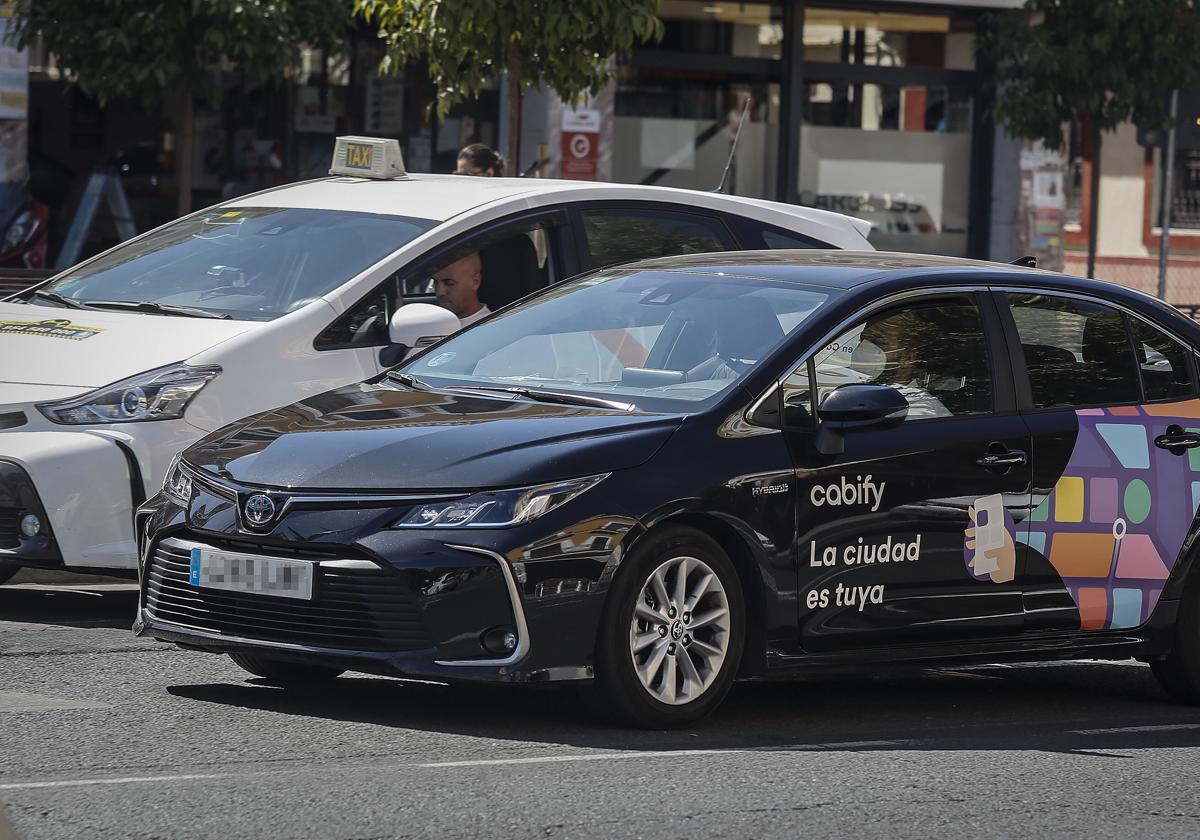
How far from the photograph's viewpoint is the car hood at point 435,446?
6.12 metres

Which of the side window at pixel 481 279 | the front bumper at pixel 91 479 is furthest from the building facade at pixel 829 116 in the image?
the front bumper at pixel 91 479

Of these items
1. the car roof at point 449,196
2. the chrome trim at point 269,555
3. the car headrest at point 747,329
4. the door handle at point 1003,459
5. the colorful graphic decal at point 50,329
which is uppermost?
the car roof at point 449,196

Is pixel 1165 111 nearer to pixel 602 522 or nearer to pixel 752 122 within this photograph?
pixel 752 122

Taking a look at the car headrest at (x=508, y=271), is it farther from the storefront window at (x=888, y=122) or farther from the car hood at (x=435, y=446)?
the storefront window at (x=888, y=122)

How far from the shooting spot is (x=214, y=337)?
8133 millimetres

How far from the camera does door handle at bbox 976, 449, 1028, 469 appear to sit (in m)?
7.00

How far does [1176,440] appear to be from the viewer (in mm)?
7551

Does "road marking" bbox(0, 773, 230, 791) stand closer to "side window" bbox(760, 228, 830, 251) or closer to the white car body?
the white car body

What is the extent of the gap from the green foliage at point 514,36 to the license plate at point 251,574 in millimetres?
7374

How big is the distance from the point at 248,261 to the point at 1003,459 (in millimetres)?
3341

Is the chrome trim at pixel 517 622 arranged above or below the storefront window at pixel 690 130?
below

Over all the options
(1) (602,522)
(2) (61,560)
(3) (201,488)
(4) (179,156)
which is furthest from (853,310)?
(4) (179,156)

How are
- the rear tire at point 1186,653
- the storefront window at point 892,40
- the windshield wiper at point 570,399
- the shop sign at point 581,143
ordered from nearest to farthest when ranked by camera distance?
1. the windshield wiper at point 570,399
2. the rear tire at point 1186,653
3. the shop sign at point 581,143
4. the storefront window at point 892,40

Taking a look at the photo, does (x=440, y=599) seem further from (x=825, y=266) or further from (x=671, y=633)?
(x=825, y=266)
